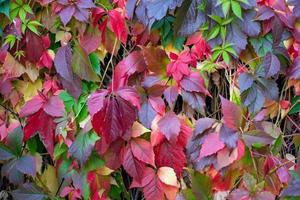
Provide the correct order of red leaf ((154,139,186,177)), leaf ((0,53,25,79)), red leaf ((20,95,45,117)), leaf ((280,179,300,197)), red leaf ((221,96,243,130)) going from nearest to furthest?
leaf ((280,179,300,197)) < red leaf ((221,96,243,130)) < red leaf ((154,139,186,177)) < red leaf ((20,95,45,117)) < leaf ((0,53,25,79))

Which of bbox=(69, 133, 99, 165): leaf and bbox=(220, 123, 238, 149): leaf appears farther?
bbox=(69, 133, 99, 165): leaf

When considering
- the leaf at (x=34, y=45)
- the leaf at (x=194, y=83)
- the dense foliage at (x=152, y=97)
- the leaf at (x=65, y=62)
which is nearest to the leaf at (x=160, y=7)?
the dense foliage at (x=152, y=97)

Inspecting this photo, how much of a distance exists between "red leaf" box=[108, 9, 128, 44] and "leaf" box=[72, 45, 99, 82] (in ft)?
0.44

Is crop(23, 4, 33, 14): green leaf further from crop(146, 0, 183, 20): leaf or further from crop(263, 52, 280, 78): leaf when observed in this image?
crop(263, 52, 280, 78): leaf

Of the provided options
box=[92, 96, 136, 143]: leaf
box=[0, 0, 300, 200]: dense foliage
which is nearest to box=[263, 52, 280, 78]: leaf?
box=[0, 0, 300, 200]: dense foliage

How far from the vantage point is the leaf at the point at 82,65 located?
169 centimetres

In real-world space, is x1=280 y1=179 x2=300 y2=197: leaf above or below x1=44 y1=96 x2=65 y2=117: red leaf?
below

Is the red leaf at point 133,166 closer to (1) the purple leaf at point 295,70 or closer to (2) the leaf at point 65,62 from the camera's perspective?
(2) the leaf at point 65,62

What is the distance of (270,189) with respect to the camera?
59.7 inches

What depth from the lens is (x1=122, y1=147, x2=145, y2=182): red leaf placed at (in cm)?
157

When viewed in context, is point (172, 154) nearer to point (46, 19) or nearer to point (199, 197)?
point (199, 197)

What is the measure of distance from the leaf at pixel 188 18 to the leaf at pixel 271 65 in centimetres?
24

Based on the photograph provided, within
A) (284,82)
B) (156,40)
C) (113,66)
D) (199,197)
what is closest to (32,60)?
(113,66)

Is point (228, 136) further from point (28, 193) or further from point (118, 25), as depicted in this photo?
point (28, 193)
